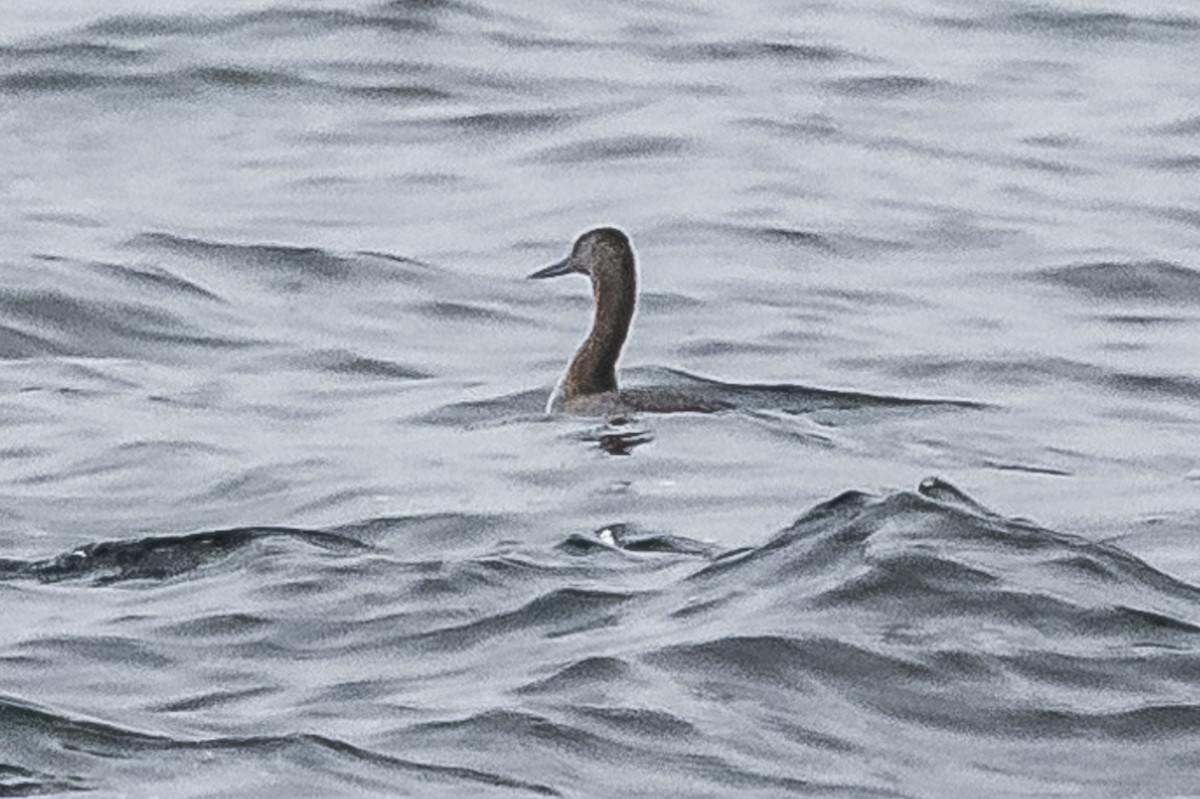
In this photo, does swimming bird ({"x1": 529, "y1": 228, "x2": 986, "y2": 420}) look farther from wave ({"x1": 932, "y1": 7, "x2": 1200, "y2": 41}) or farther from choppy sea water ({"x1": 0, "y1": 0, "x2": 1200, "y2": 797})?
wave ({"x1": 932, "y1": 7, "x2": 1200, "y2": 41})

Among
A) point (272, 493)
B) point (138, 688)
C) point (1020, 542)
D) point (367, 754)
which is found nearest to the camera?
point (367, 754)

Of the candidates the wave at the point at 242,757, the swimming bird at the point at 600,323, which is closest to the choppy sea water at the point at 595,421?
the wave at the point at 242,757

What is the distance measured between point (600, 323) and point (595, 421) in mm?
1006

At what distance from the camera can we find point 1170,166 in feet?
61.4

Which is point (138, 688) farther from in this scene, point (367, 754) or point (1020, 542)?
point (1020, 542)

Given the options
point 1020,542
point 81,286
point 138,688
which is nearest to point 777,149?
point 81,286

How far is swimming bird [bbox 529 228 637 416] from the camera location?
12562 mm

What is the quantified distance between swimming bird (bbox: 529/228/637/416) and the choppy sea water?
0.15 m

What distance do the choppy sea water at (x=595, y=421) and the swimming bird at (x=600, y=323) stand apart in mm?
149

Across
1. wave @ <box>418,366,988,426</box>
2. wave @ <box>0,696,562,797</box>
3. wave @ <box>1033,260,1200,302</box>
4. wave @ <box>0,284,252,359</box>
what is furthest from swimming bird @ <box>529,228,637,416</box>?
wave @ <box>0,696,562,797</box>

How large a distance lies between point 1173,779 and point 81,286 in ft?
26.6

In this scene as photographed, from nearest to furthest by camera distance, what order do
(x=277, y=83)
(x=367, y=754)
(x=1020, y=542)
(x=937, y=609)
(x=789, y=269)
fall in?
(x=367, y=754), (x=937, y=609), (x=1020, y=542), (x=789, y=269), (x=277, y=83)

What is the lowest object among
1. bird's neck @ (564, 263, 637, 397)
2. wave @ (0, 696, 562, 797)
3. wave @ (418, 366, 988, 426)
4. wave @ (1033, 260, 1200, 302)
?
wave @ (1033, 260, 1200, 302)

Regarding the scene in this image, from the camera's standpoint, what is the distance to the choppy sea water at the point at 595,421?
7957mm
